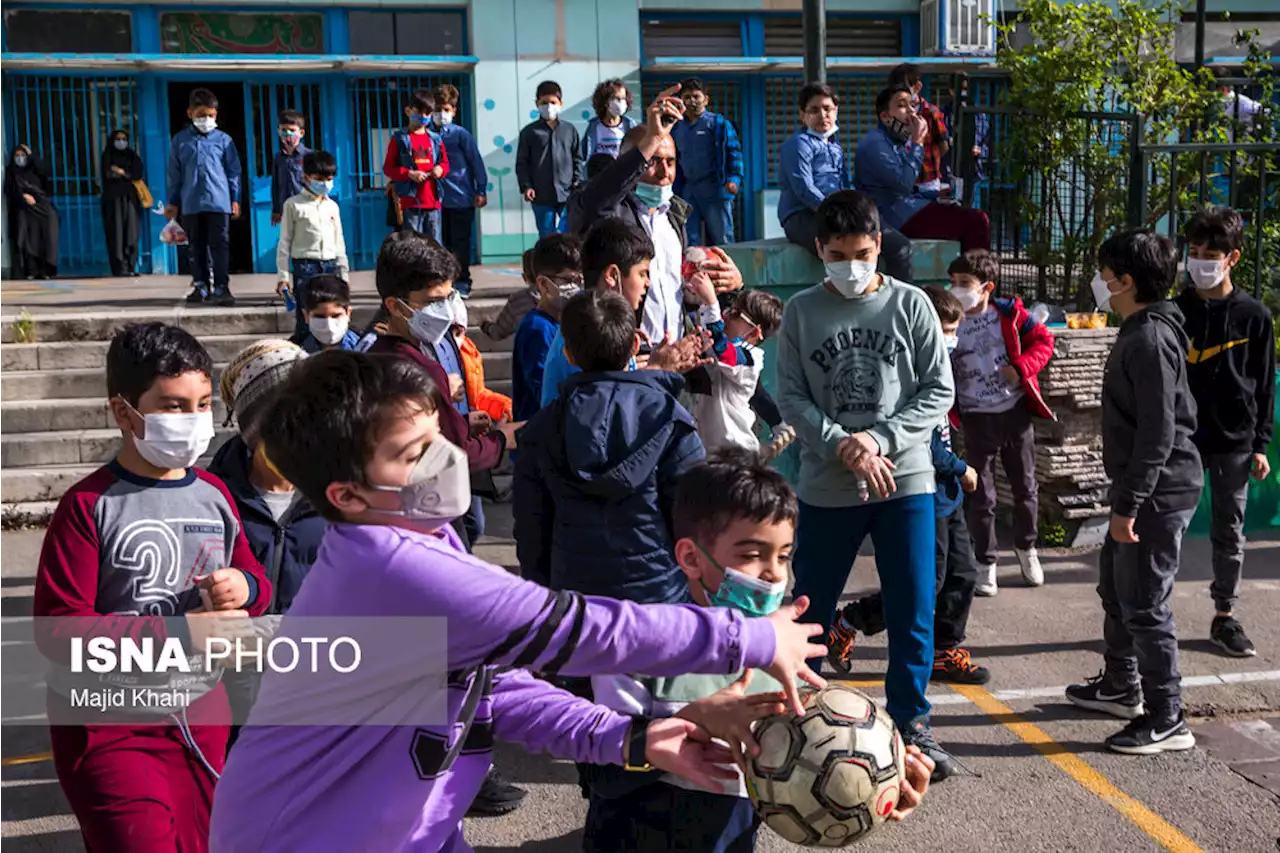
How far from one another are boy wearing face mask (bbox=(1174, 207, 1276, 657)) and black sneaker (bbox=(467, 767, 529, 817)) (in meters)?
3.53

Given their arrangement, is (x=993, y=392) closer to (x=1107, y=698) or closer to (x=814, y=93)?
(x=1107, y=698)

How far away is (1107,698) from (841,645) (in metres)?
1.13

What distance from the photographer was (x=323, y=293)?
573 cm

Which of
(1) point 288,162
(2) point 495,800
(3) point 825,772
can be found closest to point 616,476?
(2) point 495,800

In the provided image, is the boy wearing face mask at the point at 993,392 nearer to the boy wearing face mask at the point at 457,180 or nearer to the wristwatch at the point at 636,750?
the wristwatch at the point at 636,750

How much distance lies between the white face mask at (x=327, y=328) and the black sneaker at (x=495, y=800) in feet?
6.17

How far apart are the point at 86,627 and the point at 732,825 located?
1594 mm

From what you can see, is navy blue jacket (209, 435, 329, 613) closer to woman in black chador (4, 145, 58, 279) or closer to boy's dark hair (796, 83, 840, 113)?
boy's dark hair (796, 83, 840, 113)

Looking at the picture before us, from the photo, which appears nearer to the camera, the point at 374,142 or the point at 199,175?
the point at 199,175

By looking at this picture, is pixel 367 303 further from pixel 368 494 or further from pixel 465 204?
pixel 368 494

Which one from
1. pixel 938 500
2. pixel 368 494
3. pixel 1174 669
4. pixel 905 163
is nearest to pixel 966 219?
pixel 905 163

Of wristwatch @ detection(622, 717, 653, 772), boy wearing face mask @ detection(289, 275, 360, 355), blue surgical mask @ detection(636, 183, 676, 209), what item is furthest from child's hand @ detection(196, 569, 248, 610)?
blue surgical mask @ detection(636, 183, 676, 209)

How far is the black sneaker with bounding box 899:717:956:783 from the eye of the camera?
5094 millimetres

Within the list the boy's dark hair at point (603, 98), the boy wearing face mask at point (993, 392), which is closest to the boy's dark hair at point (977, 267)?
the boy wearing face mask at point (993, 392)
